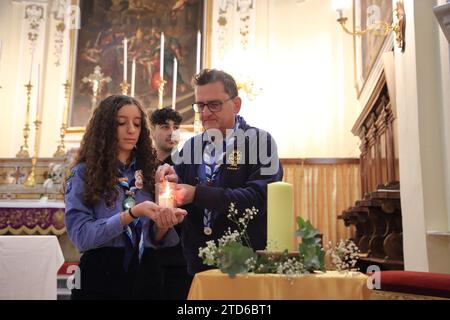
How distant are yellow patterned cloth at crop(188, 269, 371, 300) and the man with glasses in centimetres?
49

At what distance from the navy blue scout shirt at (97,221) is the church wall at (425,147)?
6.58 ft

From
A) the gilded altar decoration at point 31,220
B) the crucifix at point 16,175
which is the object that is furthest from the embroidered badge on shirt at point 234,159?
the crucifix at point 16,175

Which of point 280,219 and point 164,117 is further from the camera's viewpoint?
point 164,117

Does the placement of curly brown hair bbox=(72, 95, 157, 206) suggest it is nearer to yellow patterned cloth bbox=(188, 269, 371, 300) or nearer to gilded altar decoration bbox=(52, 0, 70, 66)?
yellow patterned cloth bbox=(188, 269, 371, 300)

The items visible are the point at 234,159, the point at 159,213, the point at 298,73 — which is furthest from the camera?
the point at 298,73

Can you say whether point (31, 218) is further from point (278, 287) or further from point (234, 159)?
point (278, 287)

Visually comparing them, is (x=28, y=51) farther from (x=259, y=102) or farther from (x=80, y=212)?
(x=80, y=212)

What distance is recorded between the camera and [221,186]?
2.08 meters

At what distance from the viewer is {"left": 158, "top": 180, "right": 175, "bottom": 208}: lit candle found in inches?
67.7

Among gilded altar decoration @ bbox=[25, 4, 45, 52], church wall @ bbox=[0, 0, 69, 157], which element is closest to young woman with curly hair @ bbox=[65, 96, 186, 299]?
church wall @ bbox=[0, 0, 69, 157]

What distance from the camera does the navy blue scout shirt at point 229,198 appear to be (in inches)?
74.2

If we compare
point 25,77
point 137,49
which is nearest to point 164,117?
point 137,49

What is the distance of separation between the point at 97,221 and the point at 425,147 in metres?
2.40

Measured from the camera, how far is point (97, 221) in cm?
177
